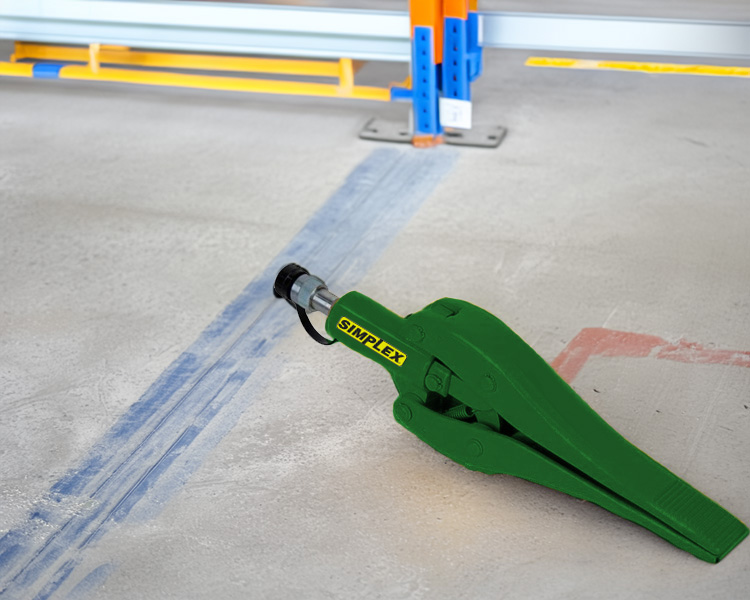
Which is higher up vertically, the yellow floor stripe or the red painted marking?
the yellow floor stripe

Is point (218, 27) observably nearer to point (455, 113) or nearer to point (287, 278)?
point (455, 113)

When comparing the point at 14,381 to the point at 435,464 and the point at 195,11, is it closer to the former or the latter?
the point at 435,464

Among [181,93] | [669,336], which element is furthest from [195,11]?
[669,336]

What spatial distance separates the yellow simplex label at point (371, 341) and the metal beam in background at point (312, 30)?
7.11 feet

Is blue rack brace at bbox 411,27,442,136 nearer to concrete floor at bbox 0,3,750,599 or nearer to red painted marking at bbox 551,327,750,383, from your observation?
concrete floor at bbox 0,3,750,599

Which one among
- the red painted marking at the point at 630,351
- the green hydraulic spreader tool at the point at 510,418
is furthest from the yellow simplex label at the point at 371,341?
the red painted marking at the point at 630,351

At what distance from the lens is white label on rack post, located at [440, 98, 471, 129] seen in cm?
415

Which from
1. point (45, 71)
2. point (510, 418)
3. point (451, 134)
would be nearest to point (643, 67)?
point (451, 134)

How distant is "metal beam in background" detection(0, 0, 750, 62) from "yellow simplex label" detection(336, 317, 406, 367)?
217 centimetres

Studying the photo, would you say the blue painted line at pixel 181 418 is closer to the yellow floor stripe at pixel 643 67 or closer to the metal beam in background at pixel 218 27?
the metal beam in background at pixel 218 27

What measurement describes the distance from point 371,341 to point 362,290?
864 millimetres

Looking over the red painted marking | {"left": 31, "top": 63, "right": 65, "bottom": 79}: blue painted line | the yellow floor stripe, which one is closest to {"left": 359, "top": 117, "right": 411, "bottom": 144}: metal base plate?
the yellow floor stripe

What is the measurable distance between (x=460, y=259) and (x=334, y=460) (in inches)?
45.1

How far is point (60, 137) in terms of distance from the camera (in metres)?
4.44
